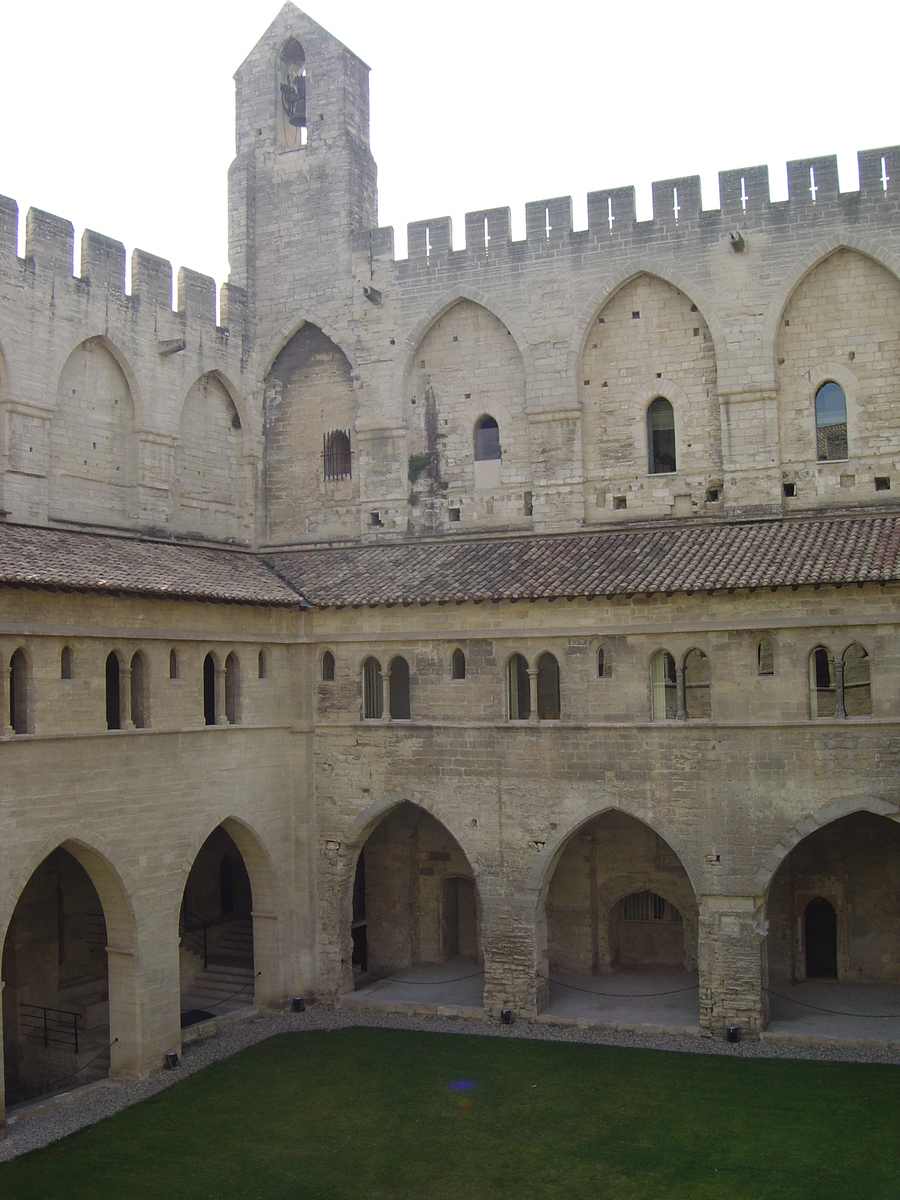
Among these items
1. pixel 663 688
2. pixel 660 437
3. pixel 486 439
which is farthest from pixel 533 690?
pixel 486 439

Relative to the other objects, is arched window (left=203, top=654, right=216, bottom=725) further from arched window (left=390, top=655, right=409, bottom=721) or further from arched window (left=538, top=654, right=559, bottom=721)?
arched window (left=538, top=654, right=559, bottom=721)

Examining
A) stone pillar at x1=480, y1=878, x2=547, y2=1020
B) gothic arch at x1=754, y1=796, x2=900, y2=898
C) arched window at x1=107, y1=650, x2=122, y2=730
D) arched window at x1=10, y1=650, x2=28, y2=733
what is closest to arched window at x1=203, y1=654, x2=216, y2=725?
arched window at x1=107, y1=650, x2=122, y2=730

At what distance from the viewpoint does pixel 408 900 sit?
25.6 m

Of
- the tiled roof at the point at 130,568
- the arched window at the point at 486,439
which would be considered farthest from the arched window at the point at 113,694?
the arched window at the point at 486,439

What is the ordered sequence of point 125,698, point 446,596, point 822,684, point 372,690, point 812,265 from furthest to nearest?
point 372,690
point 812,265
point 446,596
point 822,684
point 125,698

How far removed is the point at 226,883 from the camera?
27375 millimetres

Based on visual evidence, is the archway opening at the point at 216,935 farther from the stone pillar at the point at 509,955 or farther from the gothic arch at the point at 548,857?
the gothic arch at the point at 548,857

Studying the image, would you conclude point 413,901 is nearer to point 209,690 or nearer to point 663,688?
point 209,690

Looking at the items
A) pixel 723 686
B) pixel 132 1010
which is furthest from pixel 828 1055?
pixel 132 1010

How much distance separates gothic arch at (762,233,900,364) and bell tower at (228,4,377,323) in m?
9.60

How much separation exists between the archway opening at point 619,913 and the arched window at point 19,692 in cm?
1067

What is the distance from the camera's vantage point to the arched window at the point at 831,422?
22953mm

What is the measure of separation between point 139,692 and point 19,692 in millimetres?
2427

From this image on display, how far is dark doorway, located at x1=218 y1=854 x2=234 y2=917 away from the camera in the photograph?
27.2 m
